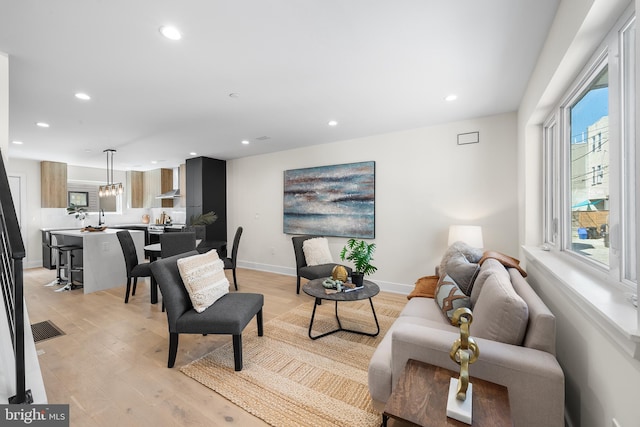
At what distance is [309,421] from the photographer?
1659 mm

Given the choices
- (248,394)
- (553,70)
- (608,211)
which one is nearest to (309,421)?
(248,394)

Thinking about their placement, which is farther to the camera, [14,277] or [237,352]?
[237,352]

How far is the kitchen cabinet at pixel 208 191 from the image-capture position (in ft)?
19.2

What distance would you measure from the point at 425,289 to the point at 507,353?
1538mm

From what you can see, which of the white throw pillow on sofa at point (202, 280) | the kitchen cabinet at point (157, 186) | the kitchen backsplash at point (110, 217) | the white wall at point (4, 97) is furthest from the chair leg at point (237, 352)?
the kitchen cabinet at point (157, 186)

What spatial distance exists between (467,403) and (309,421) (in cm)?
103

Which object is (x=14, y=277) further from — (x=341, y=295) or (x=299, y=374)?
(x=341, y=295)

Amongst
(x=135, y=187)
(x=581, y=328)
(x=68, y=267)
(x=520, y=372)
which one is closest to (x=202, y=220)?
(x=68, y=267)

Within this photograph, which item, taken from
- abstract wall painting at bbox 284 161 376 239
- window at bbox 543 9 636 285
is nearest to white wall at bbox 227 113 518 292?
abstract wall painting at bbox 284 161 376 239

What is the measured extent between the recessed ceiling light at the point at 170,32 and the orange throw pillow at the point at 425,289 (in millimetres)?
2931

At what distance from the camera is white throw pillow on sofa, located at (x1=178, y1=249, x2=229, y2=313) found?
2.22 metres

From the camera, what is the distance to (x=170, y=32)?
1811 mm

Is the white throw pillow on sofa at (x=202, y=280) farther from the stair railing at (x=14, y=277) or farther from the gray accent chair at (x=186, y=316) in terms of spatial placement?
the stair railing at (x=14, y=277)

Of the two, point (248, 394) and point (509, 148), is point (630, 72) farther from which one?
point (248, 394)
